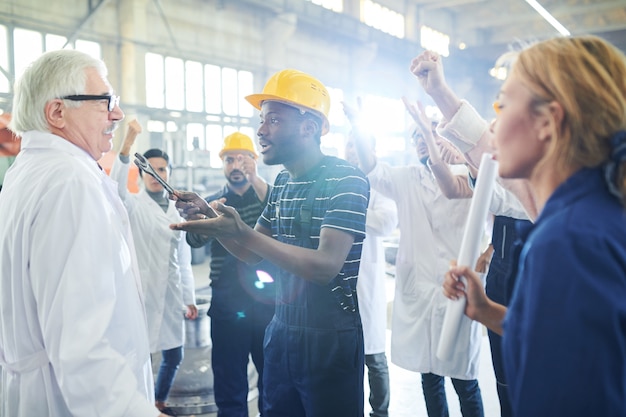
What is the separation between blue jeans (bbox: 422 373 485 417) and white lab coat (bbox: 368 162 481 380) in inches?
2.6

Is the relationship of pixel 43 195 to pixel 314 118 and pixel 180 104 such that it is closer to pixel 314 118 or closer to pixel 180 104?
pixel 314 118

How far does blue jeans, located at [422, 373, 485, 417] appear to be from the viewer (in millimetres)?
2986

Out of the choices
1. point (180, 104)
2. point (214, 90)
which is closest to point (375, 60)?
point (214, 90)

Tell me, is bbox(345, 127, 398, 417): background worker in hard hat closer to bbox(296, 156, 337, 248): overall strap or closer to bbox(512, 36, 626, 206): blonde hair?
bbox(296, 156, 337, 248): overall strap

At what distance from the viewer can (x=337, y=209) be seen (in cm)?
206

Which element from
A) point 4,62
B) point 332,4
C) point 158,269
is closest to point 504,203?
point 158,269

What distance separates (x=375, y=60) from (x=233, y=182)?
Answer: 16483 millimetres

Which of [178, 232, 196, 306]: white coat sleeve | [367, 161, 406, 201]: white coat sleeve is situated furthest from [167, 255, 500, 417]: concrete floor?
[367, 161, 406, 201]: white coat sleeve

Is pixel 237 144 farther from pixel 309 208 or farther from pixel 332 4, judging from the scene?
pixel 332 4

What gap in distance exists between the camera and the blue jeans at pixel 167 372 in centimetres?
389

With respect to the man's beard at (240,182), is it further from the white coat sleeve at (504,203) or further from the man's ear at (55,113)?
the man's ear at (55,113)

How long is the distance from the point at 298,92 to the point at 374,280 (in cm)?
182

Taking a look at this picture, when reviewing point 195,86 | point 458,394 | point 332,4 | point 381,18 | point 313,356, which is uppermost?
point 381,18

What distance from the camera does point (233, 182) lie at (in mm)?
3816
